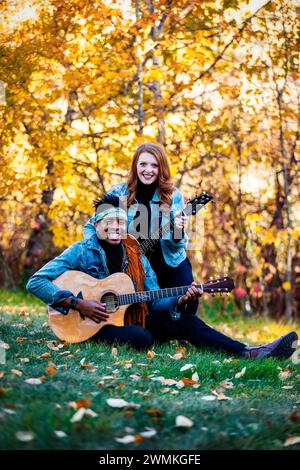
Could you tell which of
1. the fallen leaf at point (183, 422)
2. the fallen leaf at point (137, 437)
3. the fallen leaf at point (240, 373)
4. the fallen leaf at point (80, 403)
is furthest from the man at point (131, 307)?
the fallen leaf at point (137, 437)

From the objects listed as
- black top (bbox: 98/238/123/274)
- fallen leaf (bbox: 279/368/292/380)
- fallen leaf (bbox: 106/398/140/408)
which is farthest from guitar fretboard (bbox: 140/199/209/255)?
fallen leaf (bbox: 106/398/140/408)

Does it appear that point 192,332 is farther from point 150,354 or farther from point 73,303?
point 73,303

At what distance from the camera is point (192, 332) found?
15.1 feet

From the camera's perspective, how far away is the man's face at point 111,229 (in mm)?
4508

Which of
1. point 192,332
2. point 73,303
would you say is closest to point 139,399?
point 73,303

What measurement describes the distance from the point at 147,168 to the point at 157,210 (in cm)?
33

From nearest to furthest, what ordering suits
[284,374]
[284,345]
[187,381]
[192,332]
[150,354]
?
[187,381] < [284,374] < [150,354] < [284,345] < [192,332]

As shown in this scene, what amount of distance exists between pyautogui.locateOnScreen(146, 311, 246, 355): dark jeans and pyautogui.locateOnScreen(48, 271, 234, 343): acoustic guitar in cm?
22

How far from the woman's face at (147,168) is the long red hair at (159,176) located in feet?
0.09

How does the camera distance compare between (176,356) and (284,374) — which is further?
(176,356)

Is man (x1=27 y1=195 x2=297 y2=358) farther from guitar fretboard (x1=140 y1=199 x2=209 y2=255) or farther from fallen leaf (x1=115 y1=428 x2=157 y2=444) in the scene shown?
fallen leaf (x1=115 y1=428 x2=157 y2=444)

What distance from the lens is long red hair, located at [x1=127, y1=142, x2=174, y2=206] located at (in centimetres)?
497

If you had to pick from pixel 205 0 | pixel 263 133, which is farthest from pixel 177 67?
pixel 263 133
